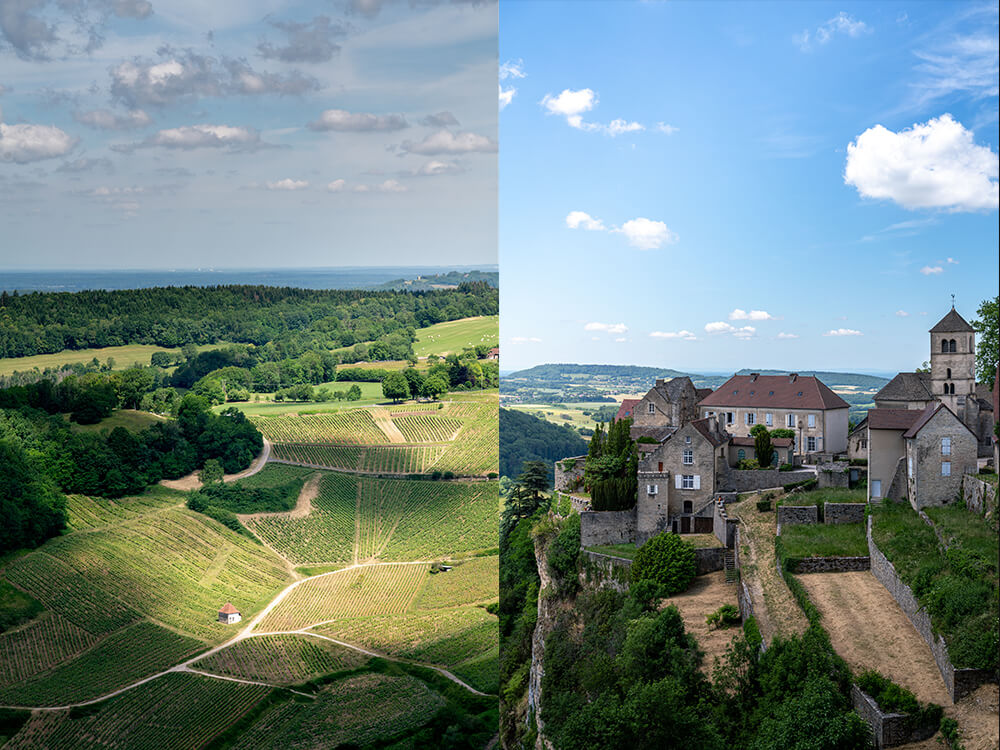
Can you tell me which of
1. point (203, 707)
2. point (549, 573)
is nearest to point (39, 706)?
point (203, 707)

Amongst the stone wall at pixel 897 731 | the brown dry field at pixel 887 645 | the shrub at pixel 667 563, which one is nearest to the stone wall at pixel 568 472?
the shrub at pixel 667 563

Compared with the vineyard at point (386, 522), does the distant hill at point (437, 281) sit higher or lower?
higher

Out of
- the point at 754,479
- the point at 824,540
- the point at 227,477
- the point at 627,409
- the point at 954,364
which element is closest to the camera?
the point at 227,477

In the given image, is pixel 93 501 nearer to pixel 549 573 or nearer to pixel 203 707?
pixel 203 707

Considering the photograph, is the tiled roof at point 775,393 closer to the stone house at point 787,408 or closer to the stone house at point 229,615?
the stone house at point 787,408

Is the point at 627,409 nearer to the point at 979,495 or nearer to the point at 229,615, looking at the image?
the point at 979,495

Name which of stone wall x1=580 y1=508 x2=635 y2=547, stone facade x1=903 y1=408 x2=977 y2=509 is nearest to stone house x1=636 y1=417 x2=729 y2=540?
stone wall x1=580 y1=508 x2=635 y2=547

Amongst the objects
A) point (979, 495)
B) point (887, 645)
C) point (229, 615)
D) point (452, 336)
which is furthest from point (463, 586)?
point (979, 495)
